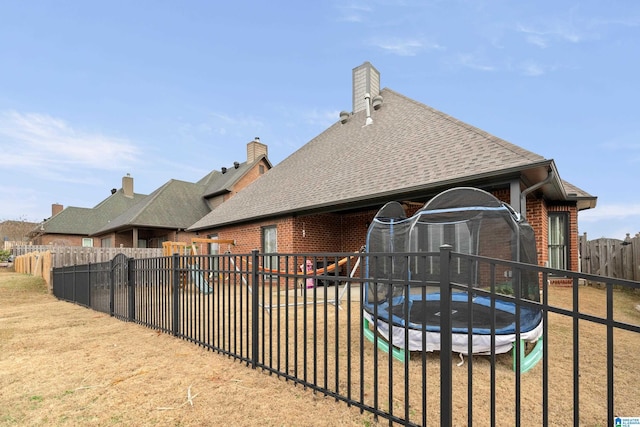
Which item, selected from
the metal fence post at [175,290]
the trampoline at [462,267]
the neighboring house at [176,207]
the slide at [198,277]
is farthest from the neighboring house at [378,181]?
the neighboring house at [176,207]

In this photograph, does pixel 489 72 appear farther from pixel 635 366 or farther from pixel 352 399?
pixel 352 399

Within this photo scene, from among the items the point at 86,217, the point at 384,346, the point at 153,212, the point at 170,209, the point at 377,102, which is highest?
the point at 377,102

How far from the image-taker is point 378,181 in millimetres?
9742

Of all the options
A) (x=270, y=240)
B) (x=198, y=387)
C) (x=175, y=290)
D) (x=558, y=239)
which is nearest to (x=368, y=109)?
(x=270, y=240)

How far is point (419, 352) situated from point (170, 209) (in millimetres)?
23975

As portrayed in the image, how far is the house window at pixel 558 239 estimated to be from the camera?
10859 mm

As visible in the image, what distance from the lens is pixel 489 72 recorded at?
1173 cm

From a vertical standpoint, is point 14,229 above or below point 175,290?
above

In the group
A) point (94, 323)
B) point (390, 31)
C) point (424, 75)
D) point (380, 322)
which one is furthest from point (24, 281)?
point (424, 75)

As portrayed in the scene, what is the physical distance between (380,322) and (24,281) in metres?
15.1

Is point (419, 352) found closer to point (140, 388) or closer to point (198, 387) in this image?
point (198, 387)

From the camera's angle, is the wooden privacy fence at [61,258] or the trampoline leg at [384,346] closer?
the trampoline leg at [384,346]

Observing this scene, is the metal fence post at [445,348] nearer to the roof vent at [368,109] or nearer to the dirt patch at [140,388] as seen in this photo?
the dirt patch at [140,388]

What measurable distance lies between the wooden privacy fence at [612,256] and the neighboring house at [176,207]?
21475 millimetres
